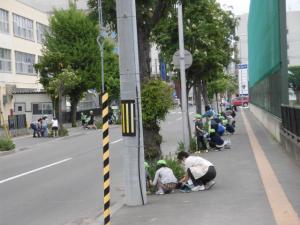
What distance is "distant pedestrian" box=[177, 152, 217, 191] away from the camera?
12.2 meters

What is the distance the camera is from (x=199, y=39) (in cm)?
2609

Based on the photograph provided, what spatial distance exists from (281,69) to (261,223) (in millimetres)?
12287

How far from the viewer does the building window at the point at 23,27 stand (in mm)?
55469

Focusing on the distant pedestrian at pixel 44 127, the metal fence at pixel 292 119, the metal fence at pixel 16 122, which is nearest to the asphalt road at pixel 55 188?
the metal fence at pixel 292 119

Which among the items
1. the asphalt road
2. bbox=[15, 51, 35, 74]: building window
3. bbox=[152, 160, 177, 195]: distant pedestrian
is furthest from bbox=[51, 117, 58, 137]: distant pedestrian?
bbox=[152, 160, 177, 195]: distant pedestrian

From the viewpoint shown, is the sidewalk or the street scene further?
the street scene

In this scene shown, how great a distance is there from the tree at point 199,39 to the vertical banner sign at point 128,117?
45.8ft

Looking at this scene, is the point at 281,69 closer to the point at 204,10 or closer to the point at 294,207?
the point at 204,10

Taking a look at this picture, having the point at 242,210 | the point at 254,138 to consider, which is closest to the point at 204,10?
the point at 254,138

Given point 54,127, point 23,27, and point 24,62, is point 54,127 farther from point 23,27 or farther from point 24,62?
point 23,27

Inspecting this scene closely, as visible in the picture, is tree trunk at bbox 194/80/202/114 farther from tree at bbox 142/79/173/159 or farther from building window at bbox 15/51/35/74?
building window at bbox 15/51/35/74

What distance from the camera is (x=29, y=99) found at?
51.0 meters

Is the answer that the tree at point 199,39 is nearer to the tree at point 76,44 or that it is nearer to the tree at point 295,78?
the tree at point 295,78

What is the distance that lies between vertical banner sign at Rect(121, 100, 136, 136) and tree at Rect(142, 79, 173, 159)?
9.87 feet
